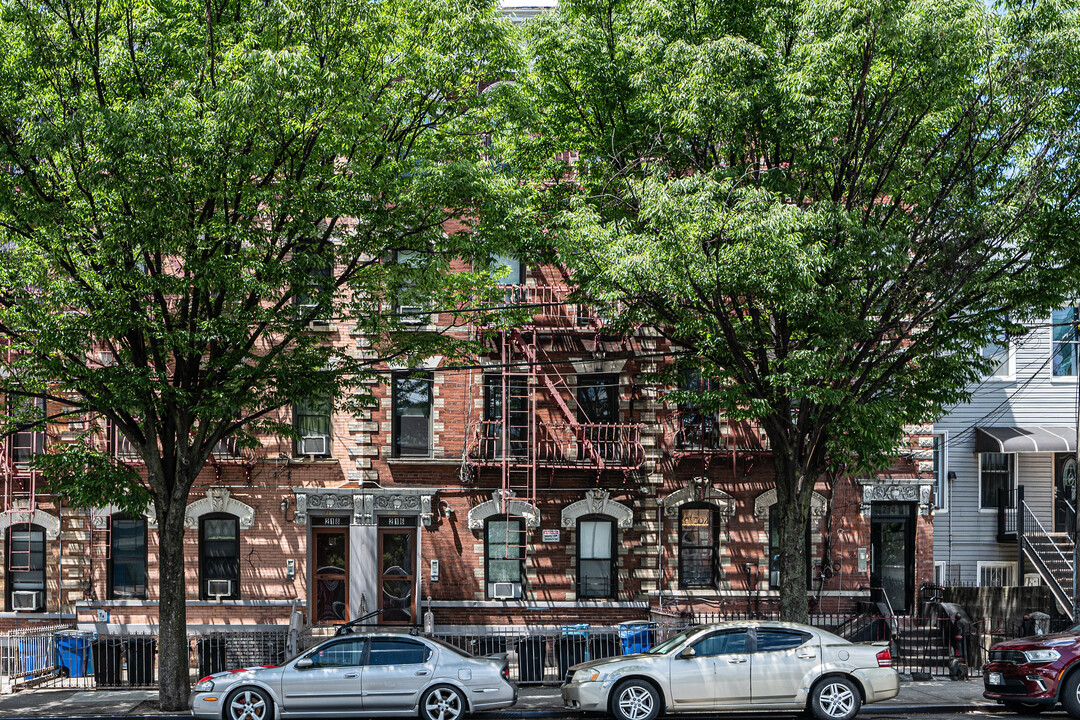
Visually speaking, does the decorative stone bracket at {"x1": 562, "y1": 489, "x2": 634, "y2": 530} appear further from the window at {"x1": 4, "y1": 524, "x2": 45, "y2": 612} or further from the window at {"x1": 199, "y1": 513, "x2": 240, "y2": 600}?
the window at {"x1": 4, "y1": 524, "x2": 45, "y2": 612}

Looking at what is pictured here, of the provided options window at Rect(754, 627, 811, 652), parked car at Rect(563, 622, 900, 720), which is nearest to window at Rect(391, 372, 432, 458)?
parked car at Rect(563, 622, 900, 720)

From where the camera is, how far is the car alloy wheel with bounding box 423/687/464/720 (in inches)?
600

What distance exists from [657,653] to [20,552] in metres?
16.0

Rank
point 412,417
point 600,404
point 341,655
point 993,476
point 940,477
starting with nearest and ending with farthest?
point 341,655 → point 412,417 → point 600,404 → point 940,477 → point 993,476

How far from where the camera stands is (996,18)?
613 inches

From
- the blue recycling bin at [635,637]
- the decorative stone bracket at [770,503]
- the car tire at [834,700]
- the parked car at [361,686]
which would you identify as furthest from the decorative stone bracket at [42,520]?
the car tire at [834,700]

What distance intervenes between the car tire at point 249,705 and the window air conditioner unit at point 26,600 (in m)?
10.5

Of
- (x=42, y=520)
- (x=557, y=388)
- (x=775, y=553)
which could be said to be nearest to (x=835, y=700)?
(x=775, y=553)

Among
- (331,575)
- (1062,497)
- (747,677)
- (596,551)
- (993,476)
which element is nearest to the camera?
(747,677)

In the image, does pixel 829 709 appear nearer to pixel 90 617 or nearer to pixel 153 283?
pixel 153 283

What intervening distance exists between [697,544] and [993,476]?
10.3 m

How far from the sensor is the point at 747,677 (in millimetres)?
14984

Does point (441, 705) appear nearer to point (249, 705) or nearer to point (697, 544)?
point (249, 705)

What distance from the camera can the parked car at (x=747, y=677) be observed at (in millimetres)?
14984
